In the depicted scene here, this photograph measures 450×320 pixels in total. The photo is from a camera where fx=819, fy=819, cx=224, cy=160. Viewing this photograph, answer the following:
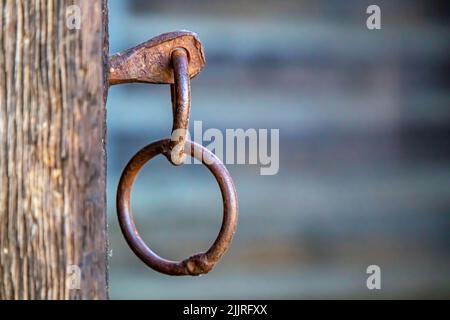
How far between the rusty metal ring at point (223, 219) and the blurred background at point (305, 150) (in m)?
1.36

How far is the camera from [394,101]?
96.7 inches

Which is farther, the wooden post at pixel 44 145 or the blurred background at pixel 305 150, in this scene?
the blurred background at pixel 305 150

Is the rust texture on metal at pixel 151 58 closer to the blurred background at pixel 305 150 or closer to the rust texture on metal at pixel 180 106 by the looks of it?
the rust texture on metal at pixel 180 106

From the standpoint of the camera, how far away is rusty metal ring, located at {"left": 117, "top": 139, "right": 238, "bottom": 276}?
838mm

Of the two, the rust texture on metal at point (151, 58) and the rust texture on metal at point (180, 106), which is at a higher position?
the rust texture on metal at point (151, 58)

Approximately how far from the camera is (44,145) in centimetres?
Result: 62

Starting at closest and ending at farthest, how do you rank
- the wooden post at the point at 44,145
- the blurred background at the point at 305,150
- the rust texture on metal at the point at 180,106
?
the wooden post at the point at 44,145
the rust texture on metal at the point at 180,106
the blurred background at the point at 305,150

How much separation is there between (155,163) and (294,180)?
0.41m

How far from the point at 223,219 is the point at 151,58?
18 cm

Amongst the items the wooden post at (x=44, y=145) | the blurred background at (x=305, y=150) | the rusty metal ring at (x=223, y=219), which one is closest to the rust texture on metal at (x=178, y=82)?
the rusty metal ring at (x=223, y=219)

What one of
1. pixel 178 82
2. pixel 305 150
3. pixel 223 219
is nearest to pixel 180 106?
pixel 178 82

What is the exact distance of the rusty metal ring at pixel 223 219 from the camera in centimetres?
84
